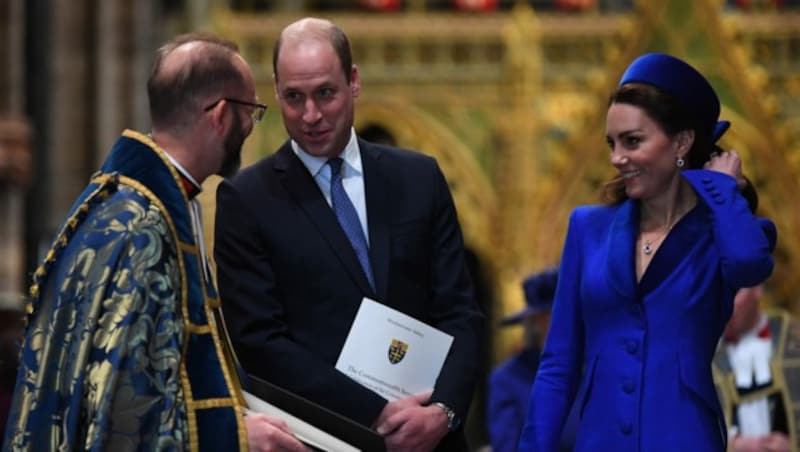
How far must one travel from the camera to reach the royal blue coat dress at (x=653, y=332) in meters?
4.34

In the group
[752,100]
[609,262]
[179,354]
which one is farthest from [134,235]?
[752,100]

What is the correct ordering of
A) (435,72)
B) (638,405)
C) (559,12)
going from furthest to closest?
(559,12) < (435,72) < (638,405)

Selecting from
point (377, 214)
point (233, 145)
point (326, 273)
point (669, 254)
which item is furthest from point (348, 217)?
point (669, 254)

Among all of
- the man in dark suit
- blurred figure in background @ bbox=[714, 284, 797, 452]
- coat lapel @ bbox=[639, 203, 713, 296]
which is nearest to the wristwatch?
the man in dark suit

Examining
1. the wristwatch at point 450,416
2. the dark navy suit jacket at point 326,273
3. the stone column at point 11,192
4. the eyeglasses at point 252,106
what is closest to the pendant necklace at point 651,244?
the dark navy suit jacket at point 326,273

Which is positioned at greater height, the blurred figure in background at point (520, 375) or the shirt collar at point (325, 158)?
the shirt collar at point (325, 158)

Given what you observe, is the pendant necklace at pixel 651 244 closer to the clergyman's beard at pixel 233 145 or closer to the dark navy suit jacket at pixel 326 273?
the dark navy suit jacket at pixel 326 273

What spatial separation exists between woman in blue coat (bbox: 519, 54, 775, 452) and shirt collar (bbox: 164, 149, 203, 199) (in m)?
0.91

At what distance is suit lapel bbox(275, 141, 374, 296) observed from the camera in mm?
4629

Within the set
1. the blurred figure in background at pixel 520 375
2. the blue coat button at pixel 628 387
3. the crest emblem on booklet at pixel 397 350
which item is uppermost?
the crest emblem on booklet at pixel 397 350

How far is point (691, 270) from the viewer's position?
14.5 feet

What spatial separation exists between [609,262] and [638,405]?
0.34 metres

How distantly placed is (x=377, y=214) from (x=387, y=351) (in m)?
0.37

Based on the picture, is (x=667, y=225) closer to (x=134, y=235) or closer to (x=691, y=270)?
(x=691, y=270)
